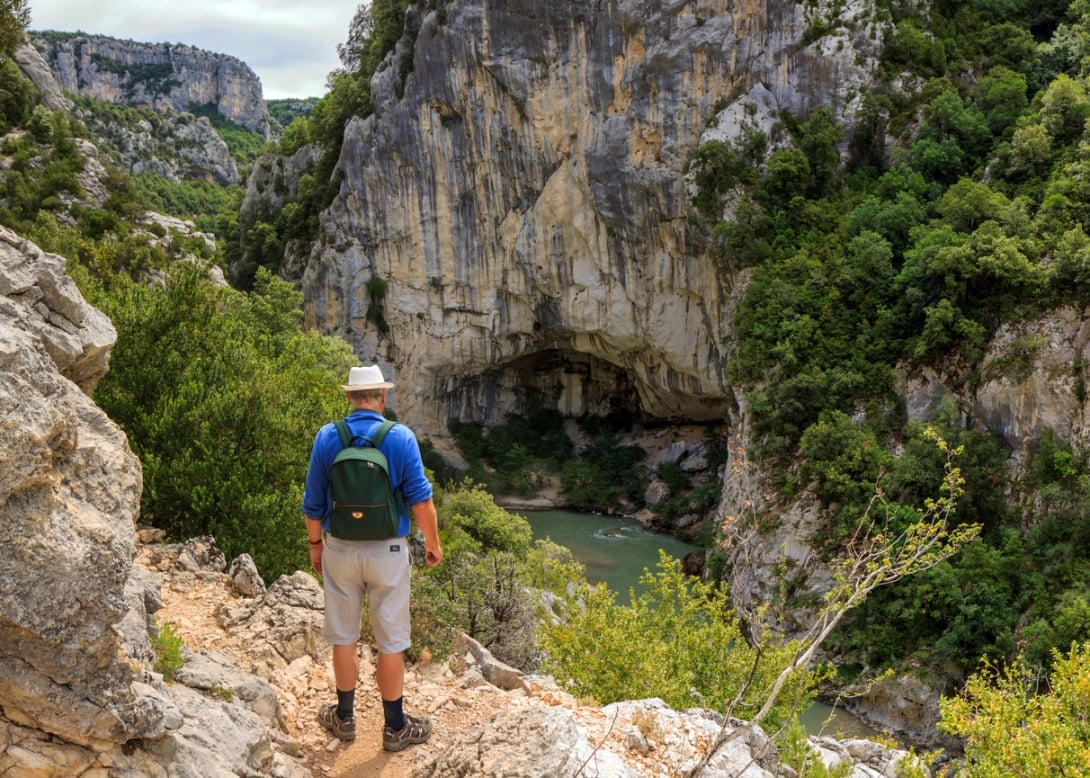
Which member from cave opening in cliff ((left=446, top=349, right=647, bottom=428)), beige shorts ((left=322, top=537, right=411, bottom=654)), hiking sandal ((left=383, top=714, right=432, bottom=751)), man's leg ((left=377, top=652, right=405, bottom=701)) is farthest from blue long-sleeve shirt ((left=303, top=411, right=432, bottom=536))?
cave opening in cliff ((left=446, top=349, right=647, bottom=428))

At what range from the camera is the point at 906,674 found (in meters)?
17.8

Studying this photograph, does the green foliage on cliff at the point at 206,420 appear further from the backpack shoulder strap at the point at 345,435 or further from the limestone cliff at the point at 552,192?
the limestone cliff at the point at 552,192

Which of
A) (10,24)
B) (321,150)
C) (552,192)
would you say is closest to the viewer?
(10,24)

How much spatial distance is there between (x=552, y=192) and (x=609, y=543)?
44.8ft

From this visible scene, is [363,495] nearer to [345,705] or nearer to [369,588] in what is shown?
[369,588]

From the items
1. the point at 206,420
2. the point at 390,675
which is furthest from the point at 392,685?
the point at 206,420

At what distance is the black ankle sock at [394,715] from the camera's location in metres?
4.61

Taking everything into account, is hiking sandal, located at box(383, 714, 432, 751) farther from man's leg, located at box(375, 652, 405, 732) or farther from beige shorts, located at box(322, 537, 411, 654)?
beige shorts, located at box(322, 537, 411, 654)

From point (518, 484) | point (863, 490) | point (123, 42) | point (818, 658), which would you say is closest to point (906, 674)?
point (818, 658)

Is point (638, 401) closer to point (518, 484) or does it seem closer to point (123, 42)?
point (518, 484)

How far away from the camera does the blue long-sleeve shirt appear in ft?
14.3

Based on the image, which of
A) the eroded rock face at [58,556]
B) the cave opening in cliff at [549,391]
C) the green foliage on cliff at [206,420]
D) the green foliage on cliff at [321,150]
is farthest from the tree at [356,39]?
the eroded rock face at [58,556]

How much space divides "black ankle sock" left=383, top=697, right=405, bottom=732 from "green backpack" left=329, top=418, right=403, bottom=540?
101cm

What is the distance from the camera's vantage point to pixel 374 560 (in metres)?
4.43
